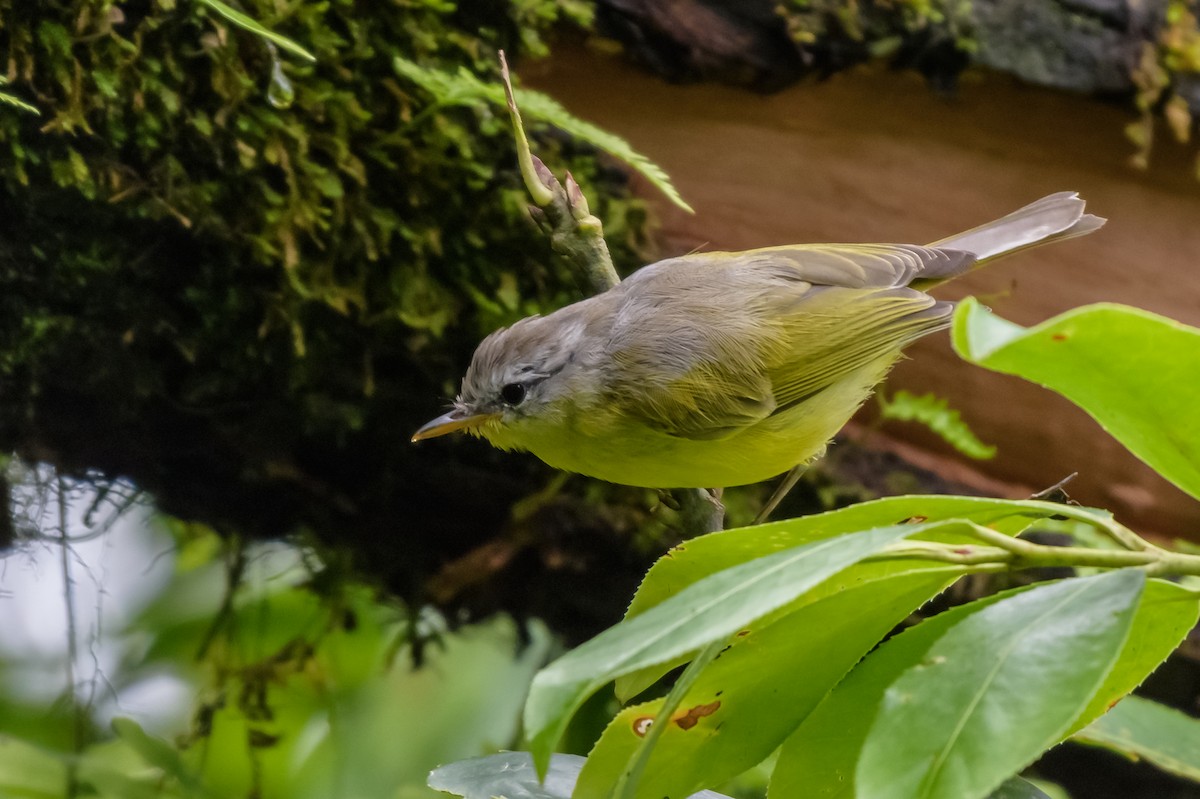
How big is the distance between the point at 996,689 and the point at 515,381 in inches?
50.0

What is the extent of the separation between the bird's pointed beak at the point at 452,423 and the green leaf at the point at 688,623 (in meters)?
1.11

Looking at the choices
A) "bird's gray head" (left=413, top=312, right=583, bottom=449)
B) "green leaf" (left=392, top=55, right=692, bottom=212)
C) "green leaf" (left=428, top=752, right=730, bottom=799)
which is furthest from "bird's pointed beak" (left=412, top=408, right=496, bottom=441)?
"green leaf" (left=428, top=752, right=730, bottom=799)

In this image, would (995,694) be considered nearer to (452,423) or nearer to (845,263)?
(452,423)

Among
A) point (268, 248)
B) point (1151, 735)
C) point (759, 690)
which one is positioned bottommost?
point (1151, 735)

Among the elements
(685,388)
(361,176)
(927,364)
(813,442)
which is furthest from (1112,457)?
(361,176)

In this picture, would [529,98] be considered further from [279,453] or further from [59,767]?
[59,767]

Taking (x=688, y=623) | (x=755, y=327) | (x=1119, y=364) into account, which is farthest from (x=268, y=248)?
(x=1119, y=364)

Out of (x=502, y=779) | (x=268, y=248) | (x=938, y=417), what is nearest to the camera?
(x=502, y=779)

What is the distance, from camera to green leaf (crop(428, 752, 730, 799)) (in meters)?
1.11

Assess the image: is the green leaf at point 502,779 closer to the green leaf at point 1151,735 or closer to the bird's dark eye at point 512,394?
the green leaf at point 1151,735

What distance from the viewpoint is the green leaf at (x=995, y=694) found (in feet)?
2.40

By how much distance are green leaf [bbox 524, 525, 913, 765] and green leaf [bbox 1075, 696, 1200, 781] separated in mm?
625

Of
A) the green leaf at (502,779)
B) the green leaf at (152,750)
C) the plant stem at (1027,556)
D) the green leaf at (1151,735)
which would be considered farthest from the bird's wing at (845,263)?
the green leaf at (152,750)

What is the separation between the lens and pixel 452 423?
74.7 inches
